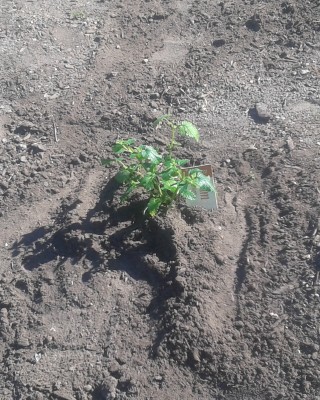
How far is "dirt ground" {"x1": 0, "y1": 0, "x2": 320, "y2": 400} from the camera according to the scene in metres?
3.49

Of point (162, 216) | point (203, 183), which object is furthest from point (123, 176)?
point (203, 183)

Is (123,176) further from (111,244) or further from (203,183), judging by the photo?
(203,183)

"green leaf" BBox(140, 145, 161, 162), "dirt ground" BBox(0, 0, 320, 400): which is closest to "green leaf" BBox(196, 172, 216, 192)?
"green leaf" BBox(140, 145, 161, 162)

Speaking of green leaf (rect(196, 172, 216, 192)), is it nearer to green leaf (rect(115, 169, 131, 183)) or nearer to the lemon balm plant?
the lemon balm plant

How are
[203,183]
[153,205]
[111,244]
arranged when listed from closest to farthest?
[203,183] → [153,205] → [111,244]

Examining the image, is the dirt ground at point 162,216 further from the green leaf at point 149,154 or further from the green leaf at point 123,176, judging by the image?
the green leaf at point 149,154

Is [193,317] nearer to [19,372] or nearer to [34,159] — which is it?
[19,372]

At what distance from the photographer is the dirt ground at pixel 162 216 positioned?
3488 millimetres

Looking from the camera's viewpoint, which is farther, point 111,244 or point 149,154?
point 111,244

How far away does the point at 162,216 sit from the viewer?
4055mm

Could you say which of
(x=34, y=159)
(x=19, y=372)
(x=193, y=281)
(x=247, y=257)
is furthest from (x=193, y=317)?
(x=34, y=159)

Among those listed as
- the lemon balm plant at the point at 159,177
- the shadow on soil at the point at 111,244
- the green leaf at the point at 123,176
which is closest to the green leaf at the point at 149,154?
the lemon balm plant at the point at 159,177

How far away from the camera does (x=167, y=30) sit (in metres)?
5.83

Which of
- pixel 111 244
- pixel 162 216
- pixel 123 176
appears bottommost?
pixel 111 244
